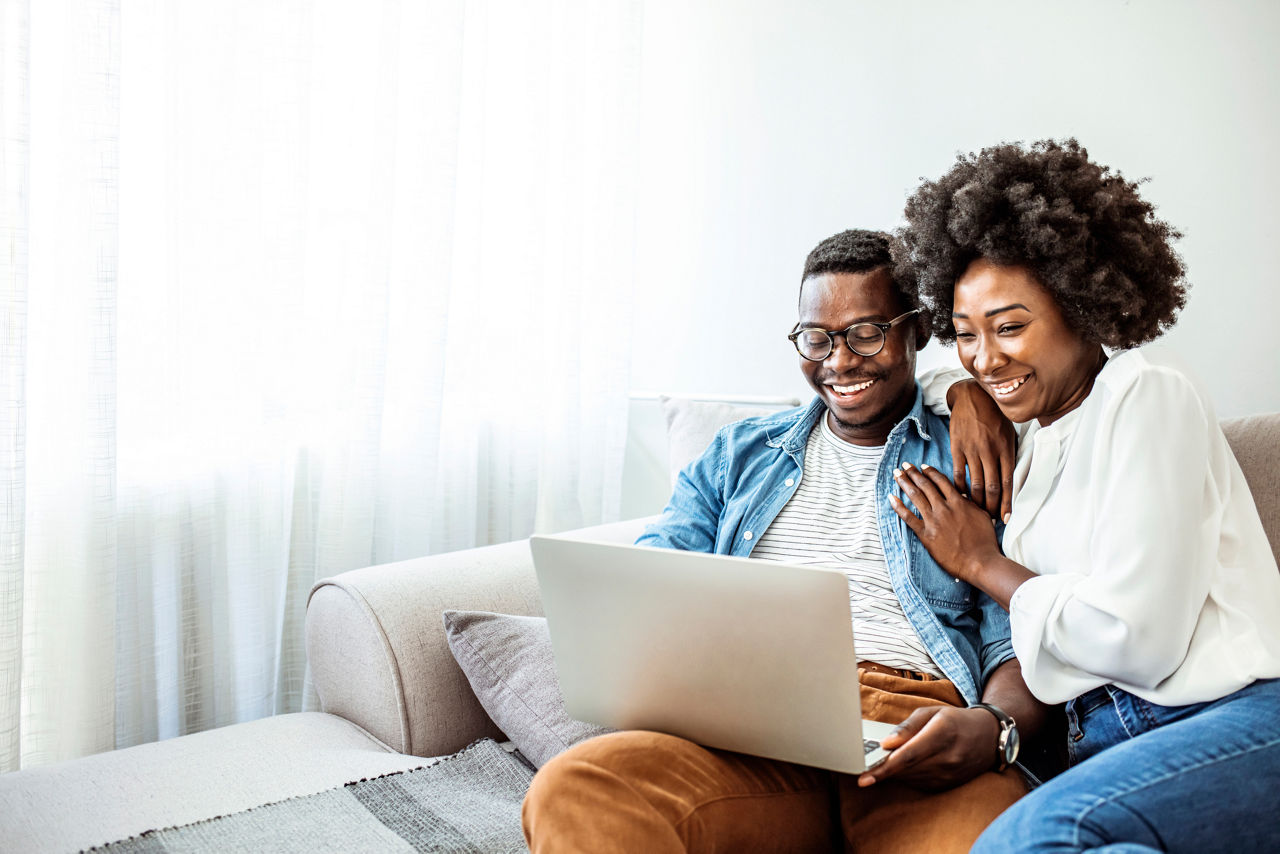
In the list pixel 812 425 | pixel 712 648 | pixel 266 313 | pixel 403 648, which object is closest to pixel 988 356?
pixel 812 425

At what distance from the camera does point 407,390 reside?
206 cm

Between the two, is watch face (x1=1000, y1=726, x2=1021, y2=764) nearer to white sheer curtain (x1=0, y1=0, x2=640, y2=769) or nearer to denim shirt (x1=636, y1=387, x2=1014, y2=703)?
denim shirt (x1=636, y1=387, x2=1014, y2=703)

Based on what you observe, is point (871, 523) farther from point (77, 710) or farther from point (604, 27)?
point (604, 27)

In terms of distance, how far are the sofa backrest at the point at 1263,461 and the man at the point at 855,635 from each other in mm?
338

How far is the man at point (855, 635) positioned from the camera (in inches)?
40.5

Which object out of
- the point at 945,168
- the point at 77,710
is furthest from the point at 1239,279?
the point at 77,710

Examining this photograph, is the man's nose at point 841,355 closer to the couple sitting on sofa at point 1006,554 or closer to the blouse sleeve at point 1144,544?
the couple sitting on sofa at point 1006,554

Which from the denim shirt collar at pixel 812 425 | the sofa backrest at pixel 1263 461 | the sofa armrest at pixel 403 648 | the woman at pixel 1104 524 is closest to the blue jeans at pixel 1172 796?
the woman at pixel 1104 524

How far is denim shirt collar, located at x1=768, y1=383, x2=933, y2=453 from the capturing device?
4.77 ft

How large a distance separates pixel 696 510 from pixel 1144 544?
2.19 feet

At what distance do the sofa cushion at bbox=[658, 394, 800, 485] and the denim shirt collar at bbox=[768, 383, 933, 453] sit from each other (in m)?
0.26

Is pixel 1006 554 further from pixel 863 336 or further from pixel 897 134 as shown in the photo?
pixel 897 134

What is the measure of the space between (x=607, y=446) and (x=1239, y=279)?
1366 millimetres

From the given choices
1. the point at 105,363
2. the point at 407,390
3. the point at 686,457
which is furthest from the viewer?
the point at 407,390
